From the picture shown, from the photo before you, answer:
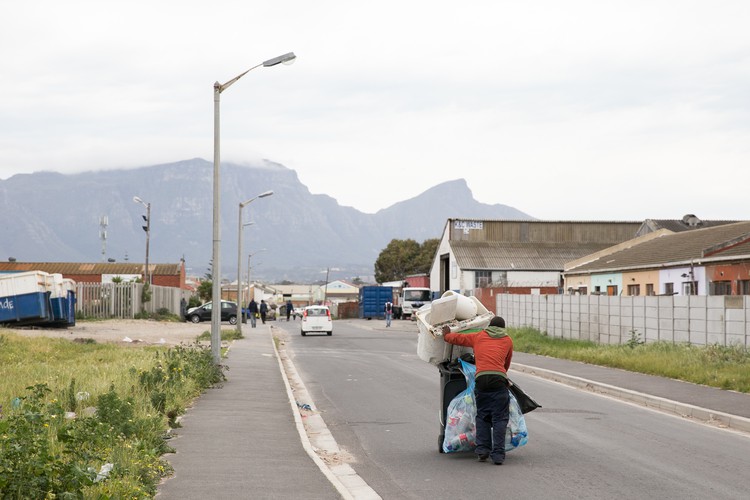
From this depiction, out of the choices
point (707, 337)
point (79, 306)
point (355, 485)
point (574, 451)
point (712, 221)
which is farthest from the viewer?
point (712, 221)

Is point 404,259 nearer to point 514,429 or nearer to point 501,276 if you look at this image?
point 501,276

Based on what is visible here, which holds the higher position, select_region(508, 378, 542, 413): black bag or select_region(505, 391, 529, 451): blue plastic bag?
select_region(508, 378, 542, 413): black bag

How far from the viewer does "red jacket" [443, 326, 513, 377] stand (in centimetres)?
973

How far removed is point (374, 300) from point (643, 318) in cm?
5192

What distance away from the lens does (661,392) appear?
16969 mm

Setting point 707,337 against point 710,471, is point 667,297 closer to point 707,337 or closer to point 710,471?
point 707,337

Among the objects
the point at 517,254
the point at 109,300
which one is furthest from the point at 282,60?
the point at 517,254

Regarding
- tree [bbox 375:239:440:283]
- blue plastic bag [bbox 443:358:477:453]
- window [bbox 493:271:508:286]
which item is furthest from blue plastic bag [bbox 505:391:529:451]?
tree [bbox 375:239:440:283]

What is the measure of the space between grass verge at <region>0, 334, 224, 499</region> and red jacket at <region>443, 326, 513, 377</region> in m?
3.47

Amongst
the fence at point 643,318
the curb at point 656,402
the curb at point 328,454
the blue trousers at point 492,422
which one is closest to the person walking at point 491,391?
the blue trousers at point 492,422

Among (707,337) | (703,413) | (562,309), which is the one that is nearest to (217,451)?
(703,413)

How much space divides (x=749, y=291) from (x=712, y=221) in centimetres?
3986

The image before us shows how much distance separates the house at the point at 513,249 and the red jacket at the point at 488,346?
5750 cm

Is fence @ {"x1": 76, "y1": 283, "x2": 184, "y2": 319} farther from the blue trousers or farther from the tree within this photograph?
the tree
